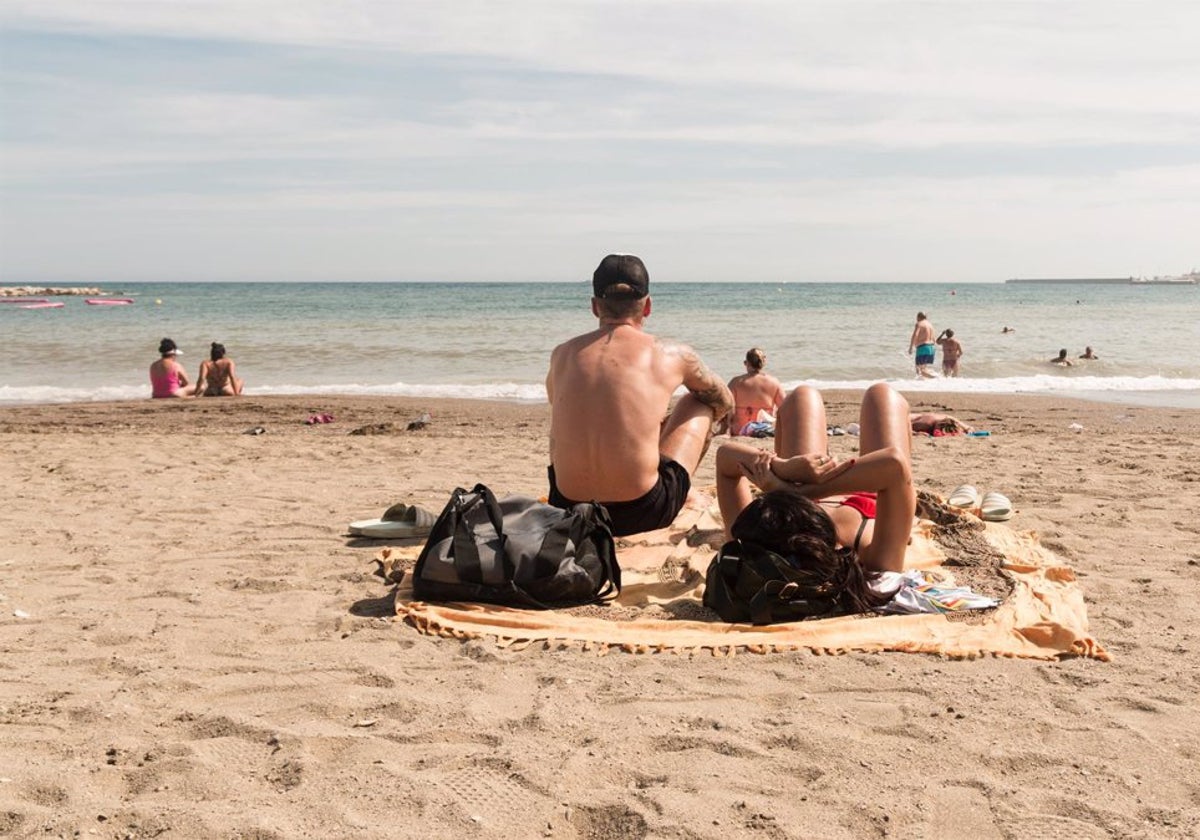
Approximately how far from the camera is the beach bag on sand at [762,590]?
163 inches

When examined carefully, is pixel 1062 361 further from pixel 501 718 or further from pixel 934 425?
pixel 501 718

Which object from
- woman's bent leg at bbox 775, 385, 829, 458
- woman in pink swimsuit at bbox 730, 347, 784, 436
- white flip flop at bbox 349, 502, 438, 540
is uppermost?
woman's bent leg at bbox 775, 385, 829, 458

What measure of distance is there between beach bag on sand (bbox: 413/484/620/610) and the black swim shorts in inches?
23.5

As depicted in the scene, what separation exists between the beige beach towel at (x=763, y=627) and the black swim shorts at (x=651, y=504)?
252mm

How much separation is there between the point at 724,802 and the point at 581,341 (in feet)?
8.81

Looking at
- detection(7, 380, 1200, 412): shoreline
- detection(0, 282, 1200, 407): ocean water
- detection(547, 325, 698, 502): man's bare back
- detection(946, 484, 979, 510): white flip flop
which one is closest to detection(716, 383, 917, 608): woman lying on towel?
detection(547, 325, 698, 502): man's bare back

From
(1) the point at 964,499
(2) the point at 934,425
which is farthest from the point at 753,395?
(1) the point at 964,499

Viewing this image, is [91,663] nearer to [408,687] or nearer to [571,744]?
[408,687]

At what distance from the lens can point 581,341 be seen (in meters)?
5.00

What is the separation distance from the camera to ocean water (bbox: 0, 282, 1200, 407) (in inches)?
694

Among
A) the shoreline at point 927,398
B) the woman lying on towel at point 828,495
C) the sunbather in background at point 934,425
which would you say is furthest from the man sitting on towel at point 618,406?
the shoreline at point 927,398

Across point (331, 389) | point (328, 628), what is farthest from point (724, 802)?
point (331, 389)

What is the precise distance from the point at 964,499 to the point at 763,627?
8.43ft

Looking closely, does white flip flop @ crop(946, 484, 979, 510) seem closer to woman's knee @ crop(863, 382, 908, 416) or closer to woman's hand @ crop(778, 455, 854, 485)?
woman's knee @ crop(863, 382, 908, 416)
